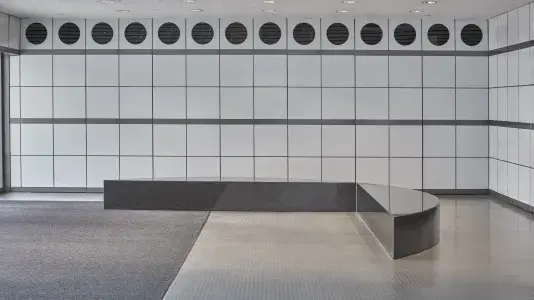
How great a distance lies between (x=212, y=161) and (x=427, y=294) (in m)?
9.29

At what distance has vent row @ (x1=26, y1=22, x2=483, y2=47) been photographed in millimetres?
16141

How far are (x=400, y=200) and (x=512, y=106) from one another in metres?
5.01

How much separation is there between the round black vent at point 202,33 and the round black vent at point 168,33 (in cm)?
35

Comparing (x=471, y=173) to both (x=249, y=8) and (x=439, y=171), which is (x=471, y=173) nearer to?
(x=439, y=171)

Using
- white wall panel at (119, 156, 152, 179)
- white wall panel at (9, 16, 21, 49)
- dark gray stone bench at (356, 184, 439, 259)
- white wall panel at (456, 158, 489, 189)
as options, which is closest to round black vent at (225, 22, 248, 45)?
white wall panel at (119, 156, 152, 179)

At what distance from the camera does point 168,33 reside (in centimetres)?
1627

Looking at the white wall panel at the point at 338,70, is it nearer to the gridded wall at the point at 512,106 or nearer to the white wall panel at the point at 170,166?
the gridded wall at the point at 512,106

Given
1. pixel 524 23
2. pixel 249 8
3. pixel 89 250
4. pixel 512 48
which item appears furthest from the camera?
pixel 512 48

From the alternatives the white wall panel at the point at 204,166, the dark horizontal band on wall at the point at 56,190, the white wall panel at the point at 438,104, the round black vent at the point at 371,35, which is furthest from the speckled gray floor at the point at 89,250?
the white wall panel at the point at 438,104

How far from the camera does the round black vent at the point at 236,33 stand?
1620 centimetres

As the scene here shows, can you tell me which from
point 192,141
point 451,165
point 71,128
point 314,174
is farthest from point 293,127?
point 71,128

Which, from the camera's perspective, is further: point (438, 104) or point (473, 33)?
point (438, 104)

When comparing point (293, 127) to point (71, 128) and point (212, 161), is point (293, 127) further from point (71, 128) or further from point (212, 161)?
point (71, 128)

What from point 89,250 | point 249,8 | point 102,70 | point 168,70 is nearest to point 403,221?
point 89,250
